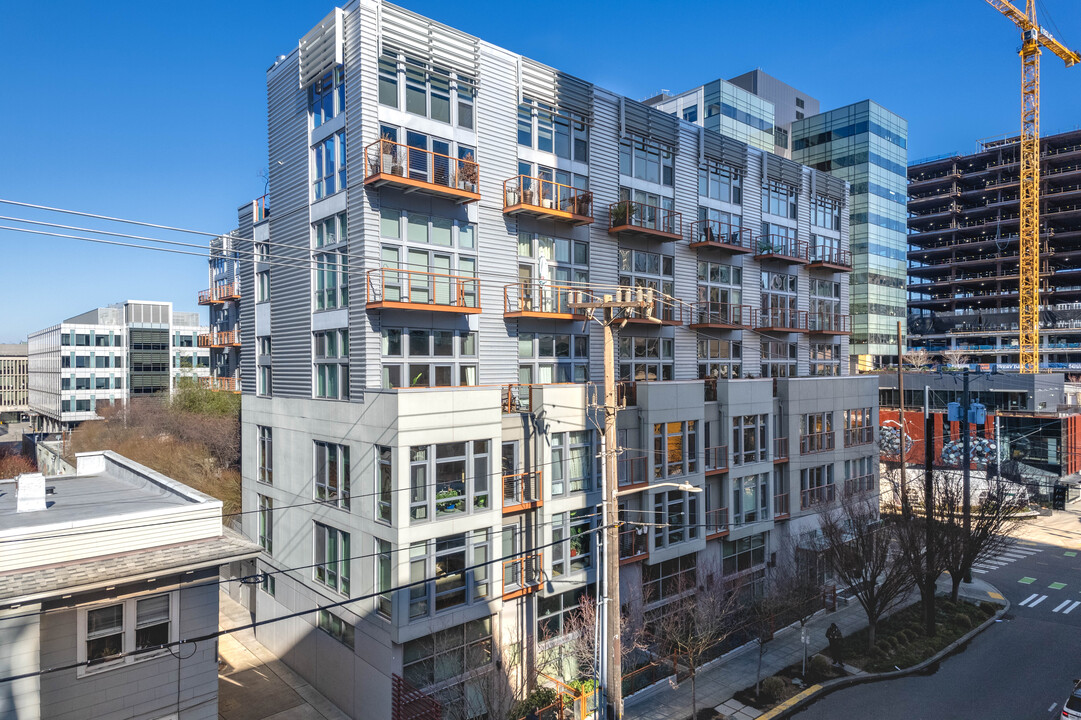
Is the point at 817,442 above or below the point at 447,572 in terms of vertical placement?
above

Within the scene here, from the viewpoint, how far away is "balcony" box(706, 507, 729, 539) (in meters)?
26.6

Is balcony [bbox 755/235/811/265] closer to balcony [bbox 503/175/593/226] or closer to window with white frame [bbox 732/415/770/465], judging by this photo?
window with white frame [bbox 732/415/770/465]

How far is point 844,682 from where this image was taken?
21.8 metres

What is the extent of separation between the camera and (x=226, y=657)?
77.7 ft

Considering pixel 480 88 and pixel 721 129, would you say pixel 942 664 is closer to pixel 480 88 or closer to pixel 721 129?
pixel 480 88

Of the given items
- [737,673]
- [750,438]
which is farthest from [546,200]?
[737,673]

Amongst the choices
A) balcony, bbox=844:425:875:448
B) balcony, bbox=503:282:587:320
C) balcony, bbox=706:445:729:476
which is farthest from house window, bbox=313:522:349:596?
balcony, bbox=844:425:875:448

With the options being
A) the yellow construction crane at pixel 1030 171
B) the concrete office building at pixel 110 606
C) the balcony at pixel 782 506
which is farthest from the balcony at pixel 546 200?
the yellow construction crane at pixel 1030 171

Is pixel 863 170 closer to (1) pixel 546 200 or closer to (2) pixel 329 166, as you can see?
(1) pixel 546 200

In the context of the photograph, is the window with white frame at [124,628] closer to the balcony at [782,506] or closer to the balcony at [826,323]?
the balcony at [782,506]

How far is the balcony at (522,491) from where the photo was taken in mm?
21133

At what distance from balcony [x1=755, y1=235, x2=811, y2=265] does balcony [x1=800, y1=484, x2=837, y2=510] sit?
1202 cm

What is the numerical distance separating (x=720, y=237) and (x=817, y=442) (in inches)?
470

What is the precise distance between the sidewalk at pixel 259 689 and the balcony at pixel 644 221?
798 inches
